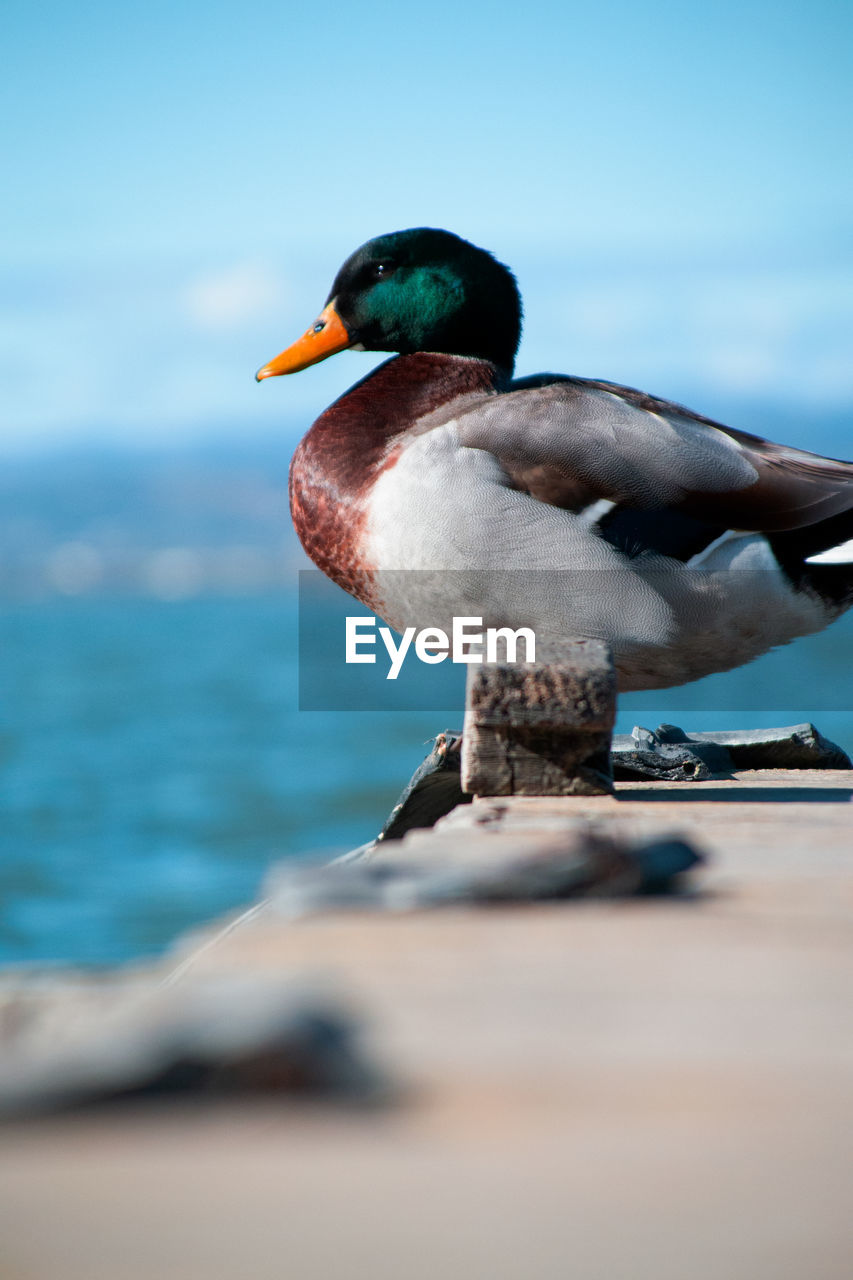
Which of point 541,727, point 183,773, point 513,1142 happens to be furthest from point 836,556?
point 183,773

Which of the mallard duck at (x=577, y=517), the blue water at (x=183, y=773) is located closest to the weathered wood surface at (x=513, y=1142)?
the mallard duck at (x=577, y=517)

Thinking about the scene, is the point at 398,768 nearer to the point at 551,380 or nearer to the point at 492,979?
the point at 551,380

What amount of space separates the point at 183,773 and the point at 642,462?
20.5 meters

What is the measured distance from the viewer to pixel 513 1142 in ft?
3.57

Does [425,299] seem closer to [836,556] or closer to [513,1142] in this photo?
[836,556]

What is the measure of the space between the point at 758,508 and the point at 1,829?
16.0 metres

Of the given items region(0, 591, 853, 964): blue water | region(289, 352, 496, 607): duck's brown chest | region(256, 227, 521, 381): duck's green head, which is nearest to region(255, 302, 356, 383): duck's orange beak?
region(256, 227, 521, 381): duck's green head

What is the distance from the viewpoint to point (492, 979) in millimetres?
1419

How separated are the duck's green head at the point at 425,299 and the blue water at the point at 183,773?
8700 millimetres

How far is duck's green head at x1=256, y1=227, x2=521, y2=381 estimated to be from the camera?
384cm

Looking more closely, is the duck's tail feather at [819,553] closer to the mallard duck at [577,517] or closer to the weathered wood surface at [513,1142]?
the mallard duck at [577,517]

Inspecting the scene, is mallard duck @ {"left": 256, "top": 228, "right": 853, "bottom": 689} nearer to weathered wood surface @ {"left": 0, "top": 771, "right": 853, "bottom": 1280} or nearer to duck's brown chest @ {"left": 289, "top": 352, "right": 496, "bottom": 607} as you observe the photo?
duck's brown chest @ {"left": 289, "top": 352, "right": 496, "bottom": 607}

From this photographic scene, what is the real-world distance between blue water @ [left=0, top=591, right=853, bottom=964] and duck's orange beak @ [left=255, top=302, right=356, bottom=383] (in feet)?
28.0

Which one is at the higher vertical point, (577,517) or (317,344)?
(317,344)
